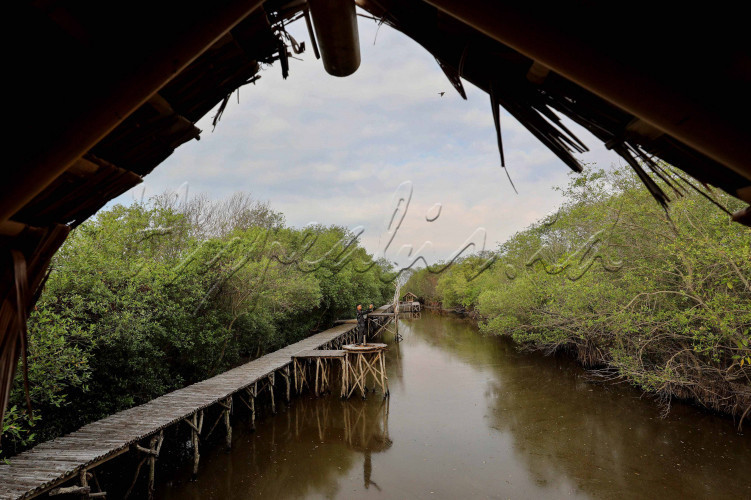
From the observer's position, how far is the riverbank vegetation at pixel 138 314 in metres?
6.78

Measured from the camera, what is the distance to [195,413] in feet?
27.5

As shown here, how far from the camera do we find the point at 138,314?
891 cm

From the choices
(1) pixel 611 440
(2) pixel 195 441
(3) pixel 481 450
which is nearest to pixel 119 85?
(2) pixel 195 441

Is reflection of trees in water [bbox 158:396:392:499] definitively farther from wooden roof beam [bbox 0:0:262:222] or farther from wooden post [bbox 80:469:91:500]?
wooden roof beam [bbox 0:0:262:222]

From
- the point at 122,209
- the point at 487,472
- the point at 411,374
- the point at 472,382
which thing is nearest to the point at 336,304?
the point at 411,374

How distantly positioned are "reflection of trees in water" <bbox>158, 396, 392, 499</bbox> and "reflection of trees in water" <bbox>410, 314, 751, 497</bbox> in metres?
3.75

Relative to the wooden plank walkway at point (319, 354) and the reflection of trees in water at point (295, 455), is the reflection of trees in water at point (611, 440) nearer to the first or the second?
the reflection of trees in water at point (295, 455)

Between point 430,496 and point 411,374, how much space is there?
10194 mm

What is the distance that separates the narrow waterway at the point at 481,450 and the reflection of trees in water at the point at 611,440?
A: 0.04 metres

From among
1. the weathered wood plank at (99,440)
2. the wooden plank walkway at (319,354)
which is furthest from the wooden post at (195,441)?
the wooden plank walkway at (319,354)

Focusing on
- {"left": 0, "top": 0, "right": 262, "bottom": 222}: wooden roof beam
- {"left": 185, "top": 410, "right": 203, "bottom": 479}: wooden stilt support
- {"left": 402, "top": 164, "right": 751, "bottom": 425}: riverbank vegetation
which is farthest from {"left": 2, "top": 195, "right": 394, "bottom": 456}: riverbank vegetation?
{"left": 402, "top": 164, "right": 751, "bottom": 425}: riverbank vegetation

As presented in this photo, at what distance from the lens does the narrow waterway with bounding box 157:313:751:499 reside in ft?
24.4

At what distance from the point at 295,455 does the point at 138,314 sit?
483 cm

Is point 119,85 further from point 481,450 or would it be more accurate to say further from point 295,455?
point 481,450
